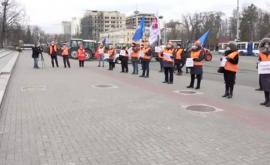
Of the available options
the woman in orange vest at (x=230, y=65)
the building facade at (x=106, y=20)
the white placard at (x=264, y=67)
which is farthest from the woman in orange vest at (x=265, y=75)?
the building facade at (x=106, y=20)

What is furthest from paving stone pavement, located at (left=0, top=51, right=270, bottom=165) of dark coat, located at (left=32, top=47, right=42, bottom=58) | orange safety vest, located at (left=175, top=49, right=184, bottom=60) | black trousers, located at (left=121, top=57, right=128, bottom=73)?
dark coat, located at (left=32, top=47, right=42, bottom=58)

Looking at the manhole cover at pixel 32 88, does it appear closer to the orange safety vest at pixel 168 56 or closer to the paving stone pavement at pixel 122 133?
the paving stone pavement at pixel 122 133

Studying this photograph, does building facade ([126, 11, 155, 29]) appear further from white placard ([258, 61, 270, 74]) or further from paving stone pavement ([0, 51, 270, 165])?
paving stone pavement ([0, 51, 270, 165])

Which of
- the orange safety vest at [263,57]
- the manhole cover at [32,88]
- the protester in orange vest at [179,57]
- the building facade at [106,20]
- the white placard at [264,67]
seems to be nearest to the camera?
the white placard at [264,67]

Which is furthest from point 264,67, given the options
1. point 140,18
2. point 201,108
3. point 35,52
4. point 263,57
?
point 140,18

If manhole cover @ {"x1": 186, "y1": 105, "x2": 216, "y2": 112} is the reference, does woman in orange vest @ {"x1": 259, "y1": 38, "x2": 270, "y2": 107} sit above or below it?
above

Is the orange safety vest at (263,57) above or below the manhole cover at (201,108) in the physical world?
above

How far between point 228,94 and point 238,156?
638 centimetres

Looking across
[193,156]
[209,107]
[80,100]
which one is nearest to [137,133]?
[193,156]

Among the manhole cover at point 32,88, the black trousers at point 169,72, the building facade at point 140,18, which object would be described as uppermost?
A: the building facade at point 140,18

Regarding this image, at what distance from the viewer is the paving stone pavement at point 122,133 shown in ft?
18.9

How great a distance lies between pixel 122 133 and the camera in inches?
285

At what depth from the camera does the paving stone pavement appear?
5770 mm

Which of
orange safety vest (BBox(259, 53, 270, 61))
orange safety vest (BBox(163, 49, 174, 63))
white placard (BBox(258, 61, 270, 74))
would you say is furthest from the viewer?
orange safety vest (BBox(163, 49, 174, 63))
